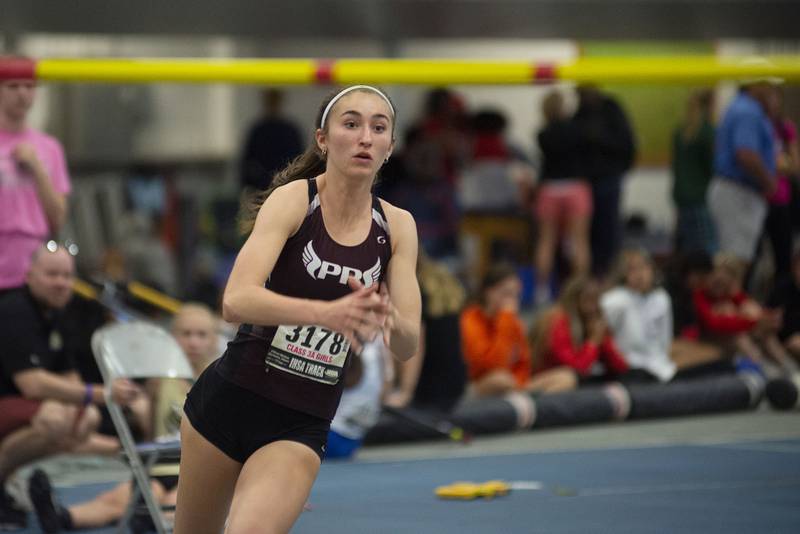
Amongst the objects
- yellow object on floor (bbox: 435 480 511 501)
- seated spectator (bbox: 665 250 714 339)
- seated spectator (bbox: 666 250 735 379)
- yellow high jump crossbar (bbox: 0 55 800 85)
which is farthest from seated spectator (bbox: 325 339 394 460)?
seated spectator (bbox: 665 250 714 339)

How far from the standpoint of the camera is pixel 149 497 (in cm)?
618

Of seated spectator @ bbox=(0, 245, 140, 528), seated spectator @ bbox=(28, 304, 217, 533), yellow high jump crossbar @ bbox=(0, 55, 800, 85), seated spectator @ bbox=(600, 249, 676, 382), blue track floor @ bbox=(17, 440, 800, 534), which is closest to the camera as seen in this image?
seated spectator @ bbox=(28, 304, 217, 533)

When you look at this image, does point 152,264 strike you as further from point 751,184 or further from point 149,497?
point 149,497

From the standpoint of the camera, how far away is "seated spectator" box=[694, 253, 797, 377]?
11.4 metres

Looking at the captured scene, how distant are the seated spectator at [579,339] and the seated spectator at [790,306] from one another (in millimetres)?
1435

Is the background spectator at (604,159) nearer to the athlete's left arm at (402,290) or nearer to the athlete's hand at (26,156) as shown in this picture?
the athlete's hand at (26,156)

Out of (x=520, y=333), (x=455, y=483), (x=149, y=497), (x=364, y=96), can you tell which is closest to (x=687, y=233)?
(x=520, y=333)

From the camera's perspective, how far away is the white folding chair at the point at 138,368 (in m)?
6.24

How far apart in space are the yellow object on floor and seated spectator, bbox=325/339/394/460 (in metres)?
1.27

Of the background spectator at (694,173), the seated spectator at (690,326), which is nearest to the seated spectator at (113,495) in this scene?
the seated spectator at (690,326)

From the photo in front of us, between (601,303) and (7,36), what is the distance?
5672 mm

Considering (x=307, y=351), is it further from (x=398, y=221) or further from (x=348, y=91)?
(x=348, y=91)

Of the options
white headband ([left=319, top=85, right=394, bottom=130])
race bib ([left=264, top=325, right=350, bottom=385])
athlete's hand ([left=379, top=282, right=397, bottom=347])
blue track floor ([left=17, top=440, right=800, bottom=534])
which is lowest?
blue track floor ([left=17, top=440, right=800, bottom=534])

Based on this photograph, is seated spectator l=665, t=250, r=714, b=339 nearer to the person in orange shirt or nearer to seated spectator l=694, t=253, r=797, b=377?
seated spectator l=694, t=253, r=797, b=377
